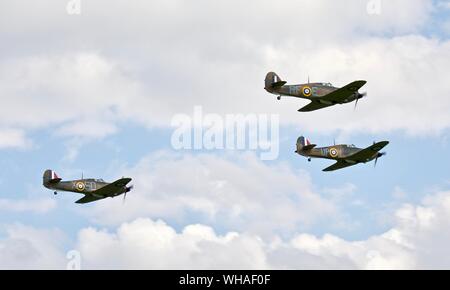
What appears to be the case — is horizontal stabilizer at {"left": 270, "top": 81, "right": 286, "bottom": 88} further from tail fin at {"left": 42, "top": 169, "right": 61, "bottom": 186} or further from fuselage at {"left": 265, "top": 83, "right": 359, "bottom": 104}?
Answer: tail fin at {"left": 42, "top": 169, "right": 61, "bottom": 186}

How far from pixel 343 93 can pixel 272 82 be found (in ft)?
26.7

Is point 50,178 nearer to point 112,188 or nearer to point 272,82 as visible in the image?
point 112,188

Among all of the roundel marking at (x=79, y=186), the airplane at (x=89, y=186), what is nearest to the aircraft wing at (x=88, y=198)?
the airplane at (x=89, y=186)


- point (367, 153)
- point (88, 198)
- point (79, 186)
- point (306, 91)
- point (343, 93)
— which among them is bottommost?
point (88, 198)

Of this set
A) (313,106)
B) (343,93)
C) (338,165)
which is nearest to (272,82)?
(313,106)

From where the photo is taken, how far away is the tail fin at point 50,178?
105688 mm

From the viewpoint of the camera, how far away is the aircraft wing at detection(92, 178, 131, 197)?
357 ft

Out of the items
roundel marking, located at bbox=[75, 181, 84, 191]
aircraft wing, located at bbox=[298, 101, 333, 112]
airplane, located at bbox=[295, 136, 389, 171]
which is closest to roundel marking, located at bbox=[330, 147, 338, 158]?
airplane, located at bbox=[295, 136, 389, 171]

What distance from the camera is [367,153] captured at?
109m
